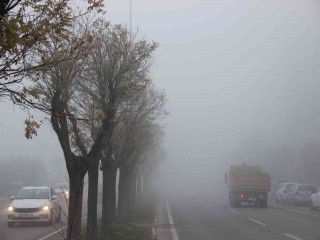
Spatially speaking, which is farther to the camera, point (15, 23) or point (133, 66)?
point (133, 66)

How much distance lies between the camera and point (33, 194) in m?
23.7

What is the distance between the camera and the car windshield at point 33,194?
23.4 metres

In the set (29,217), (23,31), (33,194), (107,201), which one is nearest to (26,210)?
A: (29,217)

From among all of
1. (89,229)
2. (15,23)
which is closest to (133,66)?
(89,229)

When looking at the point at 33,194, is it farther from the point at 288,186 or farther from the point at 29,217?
the point at 288,186

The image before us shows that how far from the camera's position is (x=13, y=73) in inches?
261

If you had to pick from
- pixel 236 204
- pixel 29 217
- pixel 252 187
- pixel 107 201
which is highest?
pixel 252 187

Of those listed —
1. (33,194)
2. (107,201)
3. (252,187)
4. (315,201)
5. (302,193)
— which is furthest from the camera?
(302,193)

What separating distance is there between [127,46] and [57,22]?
738cm

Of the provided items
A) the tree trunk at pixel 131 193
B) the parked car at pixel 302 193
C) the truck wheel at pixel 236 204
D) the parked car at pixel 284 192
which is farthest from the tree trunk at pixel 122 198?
the parked car at pixel 284 192

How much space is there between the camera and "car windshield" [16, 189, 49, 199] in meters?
23.4

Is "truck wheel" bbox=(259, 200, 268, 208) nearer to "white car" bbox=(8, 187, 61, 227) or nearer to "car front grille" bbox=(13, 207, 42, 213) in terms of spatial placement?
"white car" bbox=(8, 187, 61, 227)

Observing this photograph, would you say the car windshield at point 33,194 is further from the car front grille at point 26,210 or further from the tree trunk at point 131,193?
the tree trunk at point 131,193

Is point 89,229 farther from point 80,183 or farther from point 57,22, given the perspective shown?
point 57,22
